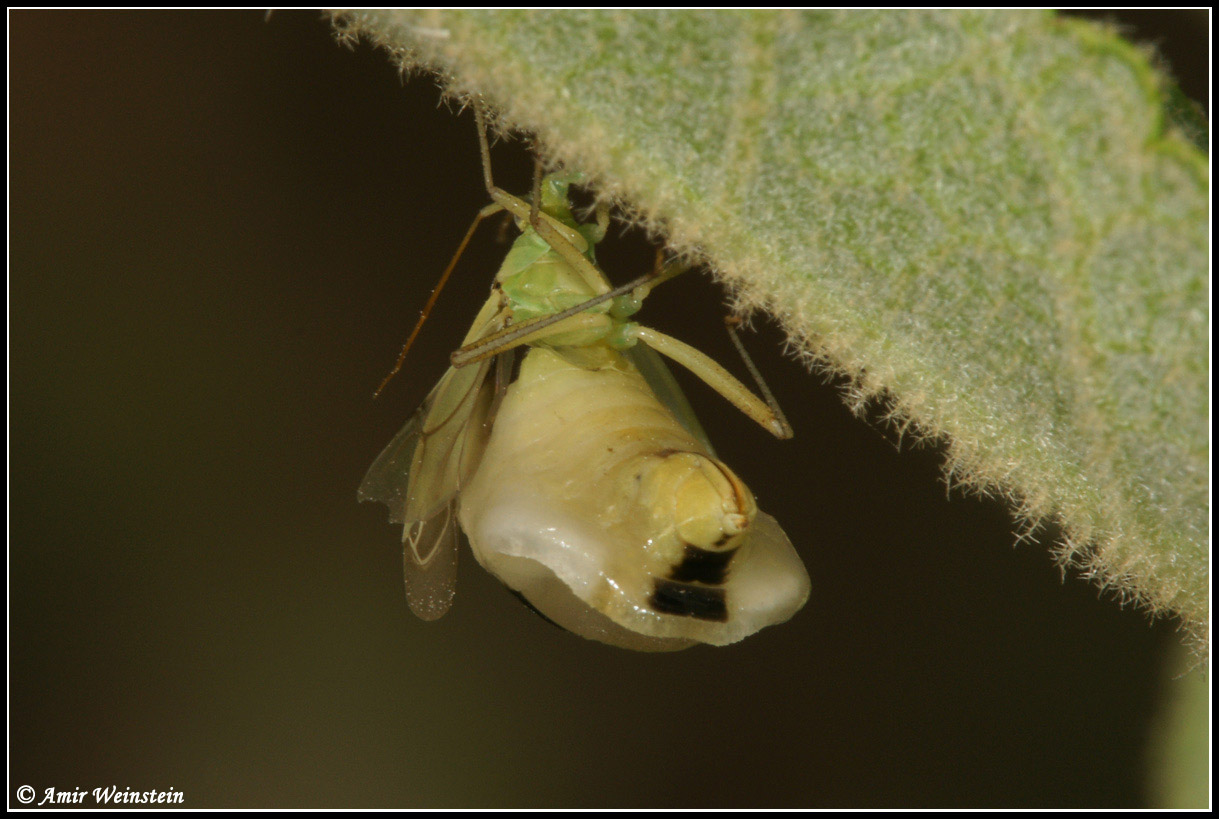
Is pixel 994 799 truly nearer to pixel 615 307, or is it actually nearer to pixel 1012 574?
pixel 1012 574

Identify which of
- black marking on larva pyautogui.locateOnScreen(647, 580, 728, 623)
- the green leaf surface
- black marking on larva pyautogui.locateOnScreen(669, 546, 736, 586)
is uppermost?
the green leaf surface

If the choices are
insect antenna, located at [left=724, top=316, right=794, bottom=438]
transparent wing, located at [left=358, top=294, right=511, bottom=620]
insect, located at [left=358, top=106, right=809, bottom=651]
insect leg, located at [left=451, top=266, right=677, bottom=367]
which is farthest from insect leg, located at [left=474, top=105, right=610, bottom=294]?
insect antenna, located at [left=724, top=316, right=794, bottom=438]

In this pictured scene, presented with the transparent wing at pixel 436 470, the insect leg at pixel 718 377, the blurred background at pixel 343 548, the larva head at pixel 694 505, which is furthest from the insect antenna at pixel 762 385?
the transparent wing at pixel 436 470

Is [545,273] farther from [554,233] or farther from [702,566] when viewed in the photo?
[702,566]

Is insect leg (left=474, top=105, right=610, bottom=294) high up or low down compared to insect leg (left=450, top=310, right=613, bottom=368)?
up

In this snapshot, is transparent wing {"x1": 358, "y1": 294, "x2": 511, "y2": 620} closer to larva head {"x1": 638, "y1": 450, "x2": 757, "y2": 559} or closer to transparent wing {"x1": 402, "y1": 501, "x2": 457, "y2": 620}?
transparent wing {"x1": 402, "y1": 501, "x2": 457, "y2": 620}

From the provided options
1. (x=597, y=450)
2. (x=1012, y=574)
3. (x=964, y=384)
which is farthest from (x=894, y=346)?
(x=1012, y=574)

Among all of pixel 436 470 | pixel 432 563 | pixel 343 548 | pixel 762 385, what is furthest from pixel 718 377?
pixel 343 548
